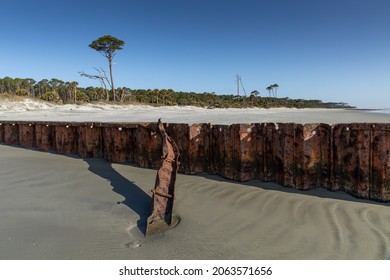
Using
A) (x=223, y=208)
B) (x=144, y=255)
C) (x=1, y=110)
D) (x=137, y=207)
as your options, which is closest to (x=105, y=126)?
(x=137, y=207)

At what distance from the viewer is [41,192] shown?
177 inches

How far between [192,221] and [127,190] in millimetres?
1477

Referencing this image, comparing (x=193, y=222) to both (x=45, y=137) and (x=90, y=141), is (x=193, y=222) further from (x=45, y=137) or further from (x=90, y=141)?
(x=45, y=137)

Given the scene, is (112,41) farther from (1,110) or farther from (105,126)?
(105,126)

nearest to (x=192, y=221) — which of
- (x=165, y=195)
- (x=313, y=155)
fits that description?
(x=165, y=195)

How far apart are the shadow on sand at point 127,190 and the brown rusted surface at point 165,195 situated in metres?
0.16

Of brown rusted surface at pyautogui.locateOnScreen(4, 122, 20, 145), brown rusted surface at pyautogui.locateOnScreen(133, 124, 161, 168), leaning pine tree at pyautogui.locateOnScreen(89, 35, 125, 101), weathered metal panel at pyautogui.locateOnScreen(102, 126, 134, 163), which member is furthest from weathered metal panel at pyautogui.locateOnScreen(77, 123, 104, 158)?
leaning pine tree at pyautogui.locateOnScreen(89, 35, 125, 101)

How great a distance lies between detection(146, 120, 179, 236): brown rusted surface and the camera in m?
3.25

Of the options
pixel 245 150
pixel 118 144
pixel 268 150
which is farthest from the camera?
pixel 118 144

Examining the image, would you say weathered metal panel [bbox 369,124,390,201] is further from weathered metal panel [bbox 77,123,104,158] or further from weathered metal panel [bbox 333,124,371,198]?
weathered metal panel [bbox 77,123,104,158]

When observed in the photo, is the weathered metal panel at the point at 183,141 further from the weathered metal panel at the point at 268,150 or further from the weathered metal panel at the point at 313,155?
the weathered metal panel at the point at 313,155

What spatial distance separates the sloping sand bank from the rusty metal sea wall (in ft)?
0.65

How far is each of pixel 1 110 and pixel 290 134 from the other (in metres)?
28.4

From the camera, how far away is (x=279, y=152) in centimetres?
434
